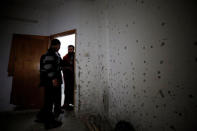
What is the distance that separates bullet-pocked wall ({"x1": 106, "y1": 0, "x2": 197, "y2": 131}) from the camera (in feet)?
3.05

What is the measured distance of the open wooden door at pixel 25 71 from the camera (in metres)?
2.67

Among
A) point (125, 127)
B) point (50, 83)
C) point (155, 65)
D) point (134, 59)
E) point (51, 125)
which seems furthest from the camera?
point (50, 83)

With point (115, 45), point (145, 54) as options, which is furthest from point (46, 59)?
point (145, 54)

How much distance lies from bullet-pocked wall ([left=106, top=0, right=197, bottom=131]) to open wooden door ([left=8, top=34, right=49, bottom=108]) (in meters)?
2.20

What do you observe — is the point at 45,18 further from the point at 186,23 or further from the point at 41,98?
the point at 186,23

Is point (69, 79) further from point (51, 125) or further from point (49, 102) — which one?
point (51, 125)

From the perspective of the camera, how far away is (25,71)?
2.75 m

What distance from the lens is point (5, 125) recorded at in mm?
1945

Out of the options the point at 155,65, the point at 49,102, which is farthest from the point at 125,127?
the point at 49,102

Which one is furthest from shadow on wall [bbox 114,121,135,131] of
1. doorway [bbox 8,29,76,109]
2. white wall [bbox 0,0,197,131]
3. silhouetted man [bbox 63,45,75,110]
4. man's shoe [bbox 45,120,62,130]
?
doorway [bbox 8,29,76,109]

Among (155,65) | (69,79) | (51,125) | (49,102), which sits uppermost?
(155,65)

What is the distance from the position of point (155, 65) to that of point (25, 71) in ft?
10.1

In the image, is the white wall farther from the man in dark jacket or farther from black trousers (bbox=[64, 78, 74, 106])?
black trousers (bbox=[64, 78, 74, 106])

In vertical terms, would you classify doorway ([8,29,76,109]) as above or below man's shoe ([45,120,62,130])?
Answer: above
